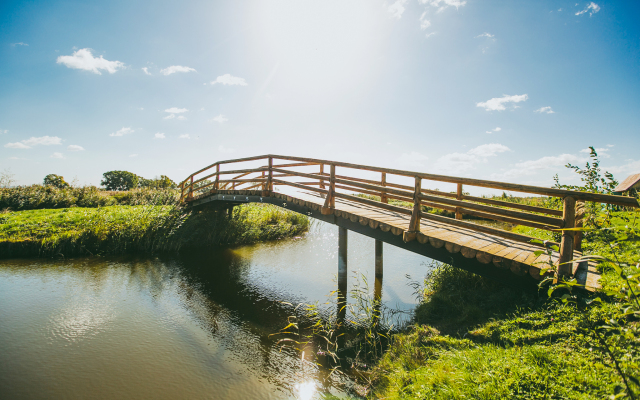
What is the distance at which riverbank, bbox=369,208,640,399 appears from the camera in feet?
7.04

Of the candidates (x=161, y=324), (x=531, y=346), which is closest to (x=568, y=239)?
(x=531, y=346)

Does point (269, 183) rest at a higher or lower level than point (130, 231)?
higher

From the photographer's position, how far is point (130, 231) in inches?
496

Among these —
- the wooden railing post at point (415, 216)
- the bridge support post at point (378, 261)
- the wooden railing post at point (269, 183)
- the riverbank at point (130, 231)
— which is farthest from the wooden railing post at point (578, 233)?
the riverbank at point (130, 231)

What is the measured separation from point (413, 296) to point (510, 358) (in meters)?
4.64

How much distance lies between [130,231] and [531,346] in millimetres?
14380

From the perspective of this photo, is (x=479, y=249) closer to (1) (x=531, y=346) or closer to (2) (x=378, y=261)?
(1) (x=531, y=346)

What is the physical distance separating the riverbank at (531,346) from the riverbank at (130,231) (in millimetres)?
11474

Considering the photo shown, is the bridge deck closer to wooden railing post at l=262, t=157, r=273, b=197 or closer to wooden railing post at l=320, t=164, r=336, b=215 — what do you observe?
wooden railing post at l=320, t=164, r=336, b=215

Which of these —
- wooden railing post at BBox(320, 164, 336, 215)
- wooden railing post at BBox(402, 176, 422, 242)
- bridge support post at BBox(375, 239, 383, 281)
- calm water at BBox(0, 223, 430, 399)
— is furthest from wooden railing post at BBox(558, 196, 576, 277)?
bridge support post at BBox(375, 239, 383, 281)

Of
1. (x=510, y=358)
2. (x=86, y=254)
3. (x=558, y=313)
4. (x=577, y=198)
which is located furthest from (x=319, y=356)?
(x=86, y=254)

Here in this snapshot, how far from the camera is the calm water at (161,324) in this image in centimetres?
444

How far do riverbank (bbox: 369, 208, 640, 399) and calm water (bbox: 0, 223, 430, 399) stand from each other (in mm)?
1397

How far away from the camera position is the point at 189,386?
4.40m
